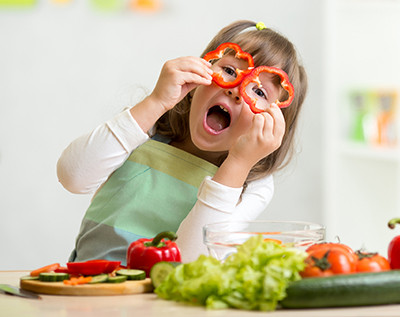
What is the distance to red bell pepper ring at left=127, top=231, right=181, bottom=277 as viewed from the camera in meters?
1.13

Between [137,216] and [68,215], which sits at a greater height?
[137,216]

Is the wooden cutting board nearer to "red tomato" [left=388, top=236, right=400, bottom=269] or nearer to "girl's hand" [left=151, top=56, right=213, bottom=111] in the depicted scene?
"red tomato" [left=388, top=236, right=400, bottom=269]

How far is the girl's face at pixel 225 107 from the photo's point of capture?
63.8 inches

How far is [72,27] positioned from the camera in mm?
2994

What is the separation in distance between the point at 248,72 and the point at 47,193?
166cm

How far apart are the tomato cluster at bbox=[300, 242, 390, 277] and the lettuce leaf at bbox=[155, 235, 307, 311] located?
3 cm

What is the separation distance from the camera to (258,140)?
4.68 feet

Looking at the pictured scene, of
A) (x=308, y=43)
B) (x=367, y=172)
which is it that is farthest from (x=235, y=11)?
(x=367, y=172)

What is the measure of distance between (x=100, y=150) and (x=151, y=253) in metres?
0.46

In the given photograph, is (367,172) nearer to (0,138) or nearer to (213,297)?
(0,138)

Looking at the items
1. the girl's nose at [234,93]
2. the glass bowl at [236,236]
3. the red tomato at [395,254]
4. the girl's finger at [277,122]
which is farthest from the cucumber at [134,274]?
the girl's nose at [234,93]

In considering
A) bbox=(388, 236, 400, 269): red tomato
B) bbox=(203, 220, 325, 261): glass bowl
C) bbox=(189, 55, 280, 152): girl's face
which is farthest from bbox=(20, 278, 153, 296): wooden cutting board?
bbox=(189, 55, 280, 152): girl's face

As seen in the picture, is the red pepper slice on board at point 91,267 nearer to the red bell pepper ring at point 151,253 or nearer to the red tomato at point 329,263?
the red bell pepper ring at point 151,253

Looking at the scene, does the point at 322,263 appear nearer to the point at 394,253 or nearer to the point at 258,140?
the point at 394,253
